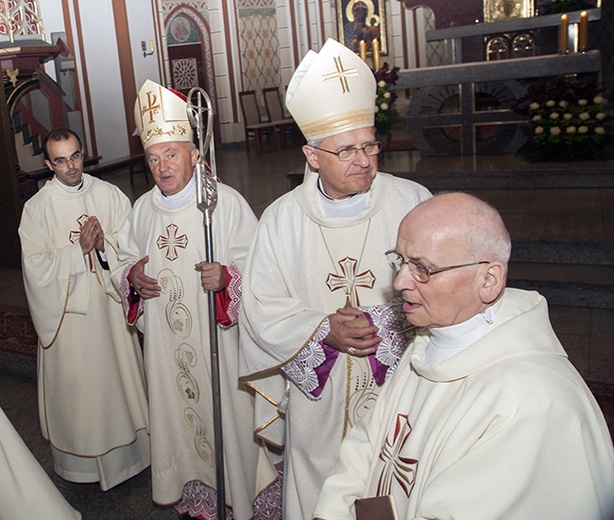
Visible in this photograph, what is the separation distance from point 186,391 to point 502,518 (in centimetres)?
203

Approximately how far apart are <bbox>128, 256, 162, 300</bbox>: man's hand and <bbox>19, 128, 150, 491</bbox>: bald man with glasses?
481mm

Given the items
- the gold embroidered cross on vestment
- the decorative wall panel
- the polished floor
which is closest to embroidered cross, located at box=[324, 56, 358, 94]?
the gold embroidered cross on vestment

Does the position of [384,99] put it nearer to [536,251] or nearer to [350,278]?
[536,251]

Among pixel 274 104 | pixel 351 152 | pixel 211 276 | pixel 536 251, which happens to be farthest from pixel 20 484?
pixel 274 104

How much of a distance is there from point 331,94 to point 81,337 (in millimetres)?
1954

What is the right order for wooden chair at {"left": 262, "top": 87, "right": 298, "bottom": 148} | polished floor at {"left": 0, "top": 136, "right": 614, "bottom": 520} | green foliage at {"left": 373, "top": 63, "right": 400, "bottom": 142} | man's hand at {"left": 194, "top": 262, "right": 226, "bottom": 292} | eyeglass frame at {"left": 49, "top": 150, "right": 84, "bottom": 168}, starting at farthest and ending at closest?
wooden chair at {"left": 262, "top": 87, "right": 298, "bottom": 148} → green foliage at {"left": 373, "top": 63, "right": 400, "bottom": 142} → polished floor at {"left": 0, "top": 136, "right": 614, "bottom": 520} → eyeglass frame at {"left": 49, "top": 150, "right": 84, "bottom": 168} → man's hand at {"left": 194, "top": 262, "right": 226, "bottom": 292}

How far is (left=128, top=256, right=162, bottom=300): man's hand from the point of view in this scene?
121 inches

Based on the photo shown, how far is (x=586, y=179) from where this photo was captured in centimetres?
687

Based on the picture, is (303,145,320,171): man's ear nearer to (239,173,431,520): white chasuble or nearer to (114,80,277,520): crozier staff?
(239,173,431,520): white chasuble

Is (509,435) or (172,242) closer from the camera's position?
(509,435)

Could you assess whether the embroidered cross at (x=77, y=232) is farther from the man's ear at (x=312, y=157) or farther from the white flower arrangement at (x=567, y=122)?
the white flower arrangement at (x=567, y=122)

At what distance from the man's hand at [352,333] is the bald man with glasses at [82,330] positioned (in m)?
1.55

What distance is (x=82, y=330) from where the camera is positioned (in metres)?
3.69

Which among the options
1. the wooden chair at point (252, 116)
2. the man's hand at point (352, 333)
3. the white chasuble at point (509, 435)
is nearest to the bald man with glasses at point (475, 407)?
the white chasuble at point (509, 435)
